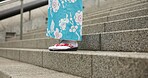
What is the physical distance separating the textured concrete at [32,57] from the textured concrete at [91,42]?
1.43 feet

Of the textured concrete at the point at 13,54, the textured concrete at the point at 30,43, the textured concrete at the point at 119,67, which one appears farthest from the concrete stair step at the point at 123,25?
the textured concrete at the point at 30,43

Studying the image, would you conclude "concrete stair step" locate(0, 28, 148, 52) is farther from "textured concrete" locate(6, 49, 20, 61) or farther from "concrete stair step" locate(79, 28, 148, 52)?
"textured concrete" locate(6, 49, 20, 61)

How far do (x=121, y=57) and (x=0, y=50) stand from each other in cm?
373

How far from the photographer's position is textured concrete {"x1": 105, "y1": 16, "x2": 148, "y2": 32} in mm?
1879

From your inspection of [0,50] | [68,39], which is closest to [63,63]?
[68,39]

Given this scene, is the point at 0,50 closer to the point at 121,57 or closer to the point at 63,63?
the point at 63,63

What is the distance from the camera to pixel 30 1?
21.5ft

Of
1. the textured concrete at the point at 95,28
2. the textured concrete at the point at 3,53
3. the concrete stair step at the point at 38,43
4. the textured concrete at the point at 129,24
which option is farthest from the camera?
the textured concrete at the point at 3,53

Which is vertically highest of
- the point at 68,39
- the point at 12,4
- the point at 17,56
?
the point at 12,4

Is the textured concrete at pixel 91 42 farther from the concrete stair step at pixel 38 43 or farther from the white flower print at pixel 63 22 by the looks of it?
the concrete stair step at pixel 38 43

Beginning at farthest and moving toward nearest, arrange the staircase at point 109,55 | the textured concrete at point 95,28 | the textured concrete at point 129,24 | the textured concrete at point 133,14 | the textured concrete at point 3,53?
1. the textured concrete at point 3,53
2. the textured concrete at point 95,28
3. the textured concrete at point 133,14
4. the textured concrete at point 129,24
5. the staircase at point 109,55

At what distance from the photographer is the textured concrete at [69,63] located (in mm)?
1522

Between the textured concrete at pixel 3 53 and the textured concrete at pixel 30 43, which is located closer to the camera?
the textured concrete at pixel 30 43

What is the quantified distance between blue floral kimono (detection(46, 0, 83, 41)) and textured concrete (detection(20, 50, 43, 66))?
1.53 feet
